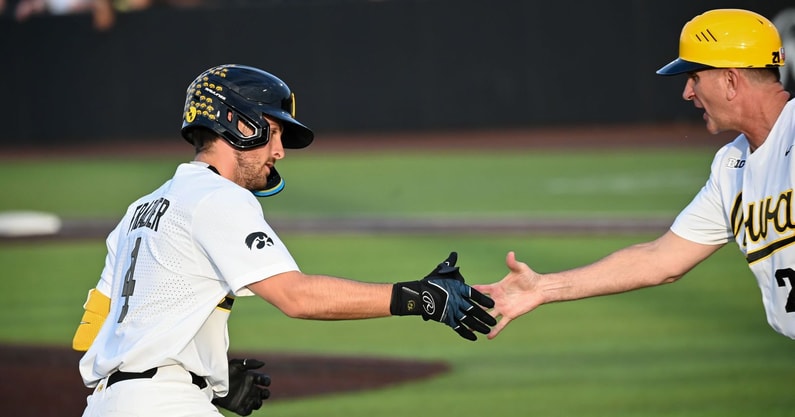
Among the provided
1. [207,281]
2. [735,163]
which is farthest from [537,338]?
[207,281]

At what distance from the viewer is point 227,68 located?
4918 millimetres

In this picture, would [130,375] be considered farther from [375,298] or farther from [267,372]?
[267,372]

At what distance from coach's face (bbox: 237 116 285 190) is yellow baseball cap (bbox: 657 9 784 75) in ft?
6.00

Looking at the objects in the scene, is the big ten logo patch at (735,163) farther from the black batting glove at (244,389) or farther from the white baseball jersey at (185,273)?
the black batting glove at (244,389)

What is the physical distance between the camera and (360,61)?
89.9 feet

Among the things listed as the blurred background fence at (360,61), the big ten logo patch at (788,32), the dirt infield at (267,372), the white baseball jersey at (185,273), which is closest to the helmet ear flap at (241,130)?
the white baseball jersey at (185,273)

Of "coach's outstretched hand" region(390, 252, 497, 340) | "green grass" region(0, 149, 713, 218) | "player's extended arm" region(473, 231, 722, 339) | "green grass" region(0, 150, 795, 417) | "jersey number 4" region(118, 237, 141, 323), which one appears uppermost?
"jersey number 4" region(118, 237, 141, 323)

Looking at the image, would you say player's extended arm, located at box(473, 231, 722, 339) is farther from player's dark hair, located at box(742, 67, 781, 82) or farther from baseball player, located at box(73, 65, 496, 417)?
baseball player, located at box(73, 65, 496, 417)

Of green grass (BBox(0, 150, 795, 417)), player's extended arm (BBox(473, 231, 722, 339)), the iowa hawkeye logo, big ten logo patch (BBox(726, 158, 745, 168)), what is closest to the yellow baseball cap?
big ten logo patch (BBox(726, 158, 745, 168))

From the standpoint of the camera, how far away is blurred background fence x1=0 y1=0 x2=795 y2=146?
2592cm

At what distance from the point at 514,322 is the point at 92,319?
21.4 feet

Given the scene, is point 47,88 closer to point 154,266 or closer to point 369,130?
point 369,130

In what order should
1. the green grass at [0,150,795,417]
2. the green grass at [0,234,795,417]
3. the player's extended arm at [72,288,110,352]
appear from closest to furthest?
the player's extended arm at [72,288,110,352]
the green grass at [0,234,795,417]
the green grass at [0,150,795,417]

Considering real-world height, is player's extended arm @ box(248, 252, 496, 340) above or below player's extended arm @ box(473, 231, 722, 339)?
above
